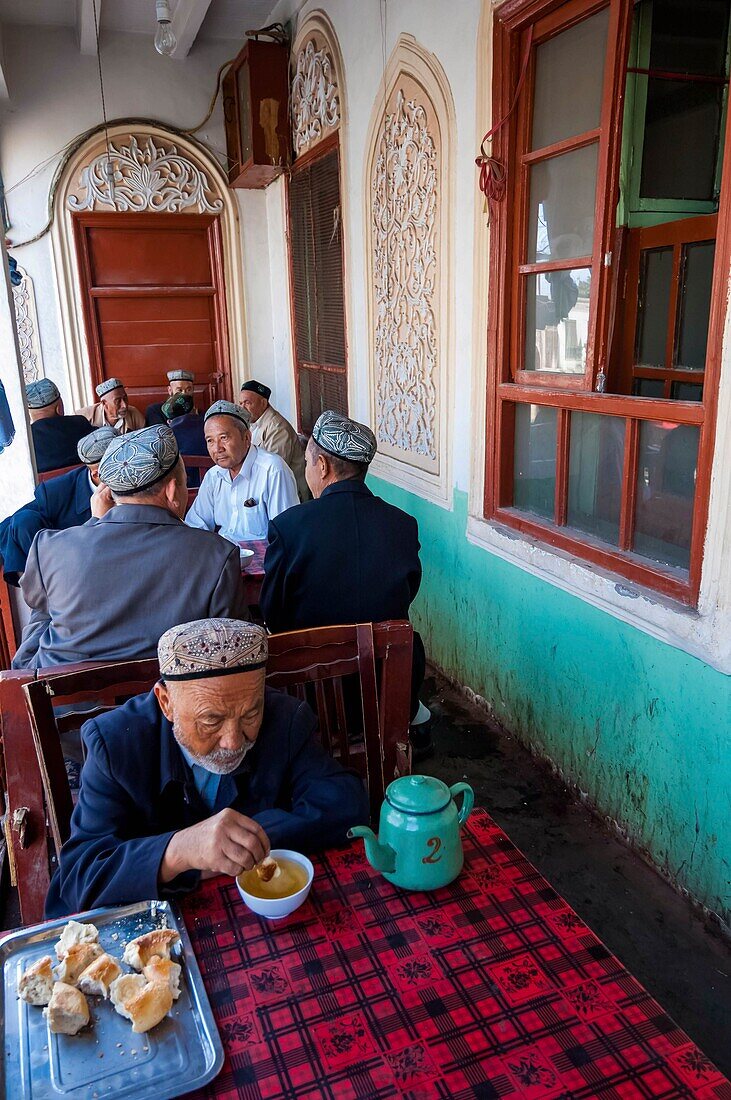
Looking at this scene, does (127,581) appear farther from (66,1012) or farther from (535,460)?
(535,460)

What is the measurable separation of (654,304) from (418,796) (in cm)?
210

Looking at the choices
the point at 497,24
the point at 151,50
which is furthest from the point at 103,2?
the point at 497,24

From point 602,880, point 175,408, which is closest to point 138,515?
point 602,880

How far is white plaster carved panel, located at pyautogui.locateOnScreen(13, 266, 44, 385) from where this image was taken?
224 inches

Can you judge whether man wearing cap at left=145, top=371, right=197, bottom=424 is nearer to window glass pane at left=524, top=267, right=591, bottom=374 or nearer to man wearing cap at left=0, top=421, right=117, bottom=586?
man wearing cap at left=0, top=421, right=117, bottom=586

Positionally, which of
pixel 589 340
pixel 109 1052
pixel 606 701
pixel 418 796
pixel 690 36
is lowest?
pixel 606 701

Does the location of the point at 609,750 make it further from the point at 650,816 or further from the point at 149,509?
the point at 149,509

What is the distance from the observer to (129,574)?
1846mm

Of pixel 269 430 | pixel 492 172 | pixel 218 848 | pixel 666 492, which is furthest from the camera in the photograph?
pixel 269 430

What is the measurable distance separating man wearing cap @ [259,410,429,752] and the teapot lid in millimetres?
1122

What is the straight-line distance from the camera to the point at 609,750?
92.4 inches

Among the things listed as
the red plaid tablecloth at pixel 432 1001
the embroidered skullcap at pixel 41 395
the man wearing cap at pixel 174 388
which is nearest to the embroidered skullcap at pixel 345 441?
the red plaid tablecloth at pixel 432 1001

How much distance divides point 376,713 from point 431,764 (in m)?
1.27

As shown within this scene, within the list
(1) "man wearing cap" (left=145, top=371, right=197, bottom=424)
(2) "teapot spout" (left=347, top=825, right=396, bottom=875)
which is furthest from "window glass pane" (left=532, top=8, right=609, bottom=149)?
(1) "man wearing cap" (left=145, top=371, right=197, bottom=424)
